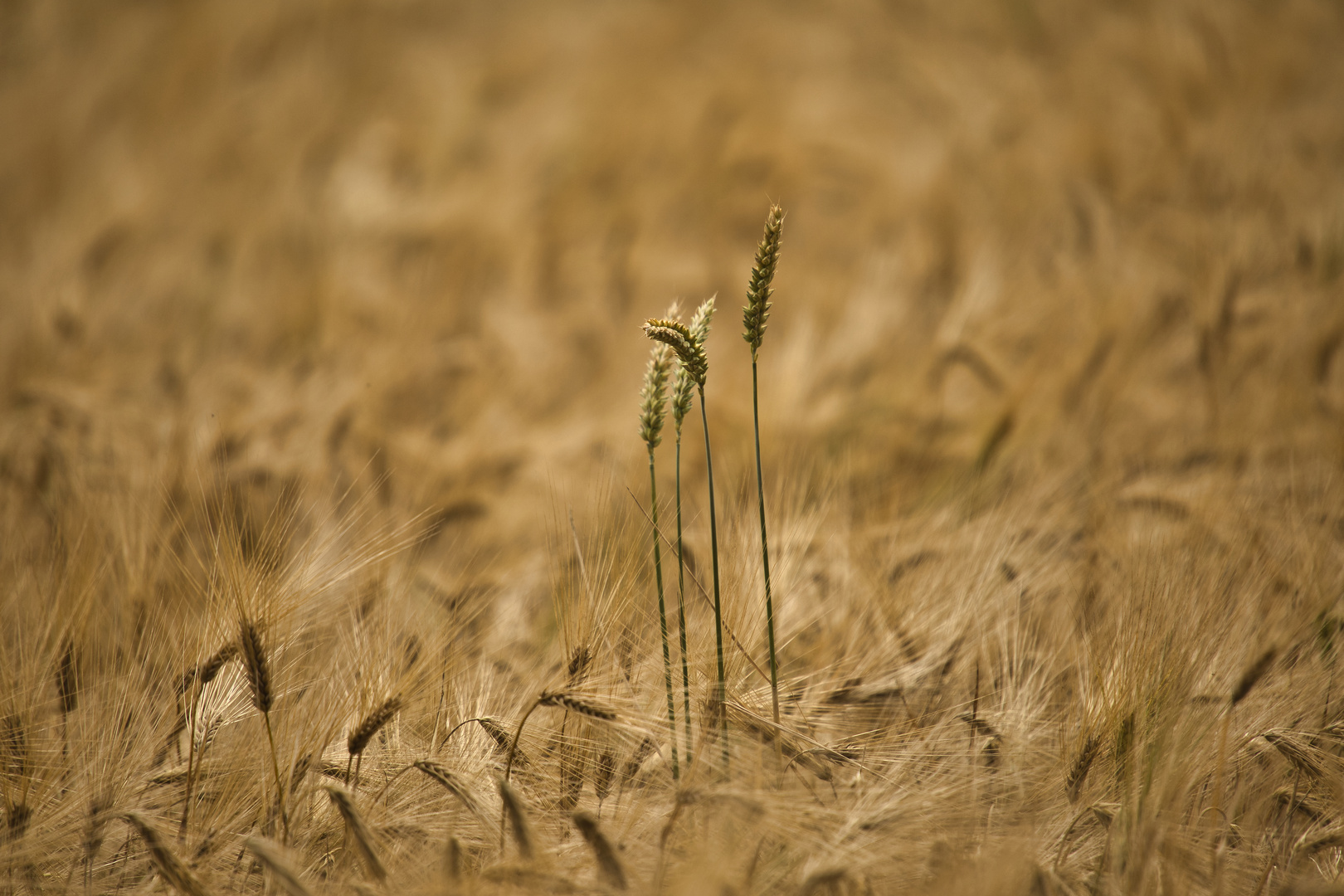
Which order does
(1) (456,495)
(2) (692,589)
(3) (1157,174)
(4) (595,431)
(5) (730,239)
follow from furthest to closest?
1. (5) (730,239)
2. (3) (1157,174)
3. (4) (595,431)
4. (1) (456,495)
5. (2) (692,589)

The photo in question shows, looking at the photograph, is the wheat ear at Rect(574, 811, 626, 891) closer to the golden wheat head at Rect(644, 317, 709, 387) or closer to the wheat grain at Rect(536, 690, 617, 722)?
the wheat grain at Rect(536, 690, 617, 722)

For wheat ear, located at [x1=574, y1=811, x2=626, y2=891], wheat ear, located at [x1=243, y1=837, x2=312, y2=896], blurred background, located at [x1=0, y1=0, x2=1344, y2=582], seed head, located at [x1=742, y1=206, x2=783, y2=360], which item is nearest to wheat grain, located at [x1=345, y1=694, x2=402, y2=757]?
wheat ear, located at [x1=243, y1=837, x2=312, y2=896]

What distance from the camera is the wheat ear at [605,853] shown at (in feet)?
1.74

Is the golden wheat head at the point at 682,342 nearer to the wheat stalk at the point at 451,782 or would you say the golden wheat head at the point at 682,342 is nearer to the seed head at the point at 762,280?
the seed head at the point at 762,280

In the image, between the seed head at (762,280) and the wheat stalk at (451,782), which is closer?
the seed head at (762,280)

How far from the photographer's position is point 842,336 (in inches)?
76.7

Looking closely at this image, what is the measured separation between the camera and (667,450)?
1.64 m

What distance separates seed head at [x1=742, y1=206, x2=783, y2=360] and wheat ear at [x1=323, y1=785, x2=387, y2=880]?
0.51m

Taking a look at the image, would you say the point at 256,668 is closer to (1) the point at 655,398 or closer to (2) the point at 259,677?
(2) the point at 259,677

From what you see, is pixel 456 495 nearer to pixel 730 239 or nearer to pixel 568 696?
pixel 568 696

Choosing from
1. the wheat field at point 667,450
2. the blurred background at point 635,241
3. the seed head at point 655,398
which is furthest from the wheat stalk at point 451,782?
the blurred background at point 635,241

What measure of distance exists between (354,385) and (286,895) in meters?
1.39

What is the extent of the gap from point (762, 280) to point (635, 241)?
6.03 ft

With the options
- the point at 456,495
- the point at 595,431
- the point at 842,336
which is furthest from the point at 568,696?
the point at 842,336
